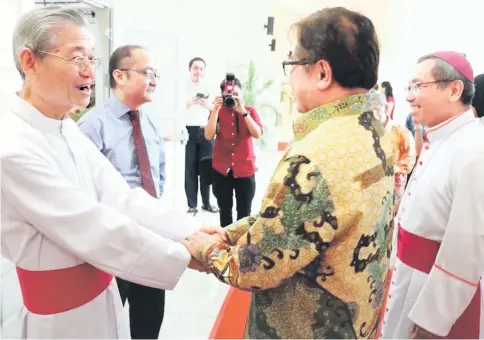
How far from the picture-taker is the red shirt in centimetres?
335

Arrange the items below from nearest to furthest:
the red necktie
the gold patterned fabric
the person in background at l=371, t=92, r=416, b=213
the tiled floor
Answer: the gold patterned fabric → the red necktie → the tiled floor → the person in background at l=371, t=92, r=416, b=213

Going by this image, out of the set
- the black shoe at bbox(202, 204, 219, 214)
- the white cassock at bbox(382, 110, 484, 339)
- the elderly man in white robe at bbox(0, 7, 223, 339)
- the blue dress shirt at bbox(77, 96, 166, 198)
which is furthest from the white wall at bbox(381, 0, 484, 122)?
the elderly man in white robe at bbox(0, 7, 223, 339)

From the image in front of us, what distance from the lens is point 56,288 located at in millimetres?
1104

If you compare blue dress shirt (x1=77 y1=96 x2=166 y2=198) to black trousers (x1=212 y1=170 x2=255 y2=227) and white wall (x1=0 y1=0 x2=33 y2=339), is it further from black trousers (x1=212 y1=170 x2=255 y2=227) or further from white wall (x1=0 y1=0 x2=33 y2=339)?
black trousers (x1=212 y1=170 x2=255 y2=227)

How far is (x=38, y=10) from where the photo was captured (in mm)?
1112

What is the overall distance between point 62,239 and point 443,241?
4.02ft

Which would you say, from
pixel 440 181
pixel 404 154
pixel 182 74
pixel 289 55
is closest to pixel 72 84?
pixel 289 55

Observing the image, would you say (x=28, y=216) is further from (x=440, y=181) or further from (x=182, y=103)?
(x=182, y=103)

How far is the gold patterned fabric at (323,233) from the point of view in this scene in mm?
897

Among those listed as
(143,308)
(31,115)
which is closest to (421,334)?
(143,308)

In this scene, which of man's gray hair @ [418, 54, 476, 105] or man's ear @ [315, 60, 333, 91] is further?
man's gray hair @ [418, 54, 476, 105]

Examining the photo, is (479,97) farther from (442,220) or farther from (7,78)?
(7,78)

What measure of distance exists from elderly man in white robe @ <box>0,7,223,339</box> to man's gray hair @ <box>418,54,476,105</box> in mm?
1209

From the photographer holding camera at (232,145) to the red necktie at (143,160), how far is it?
125 cm
